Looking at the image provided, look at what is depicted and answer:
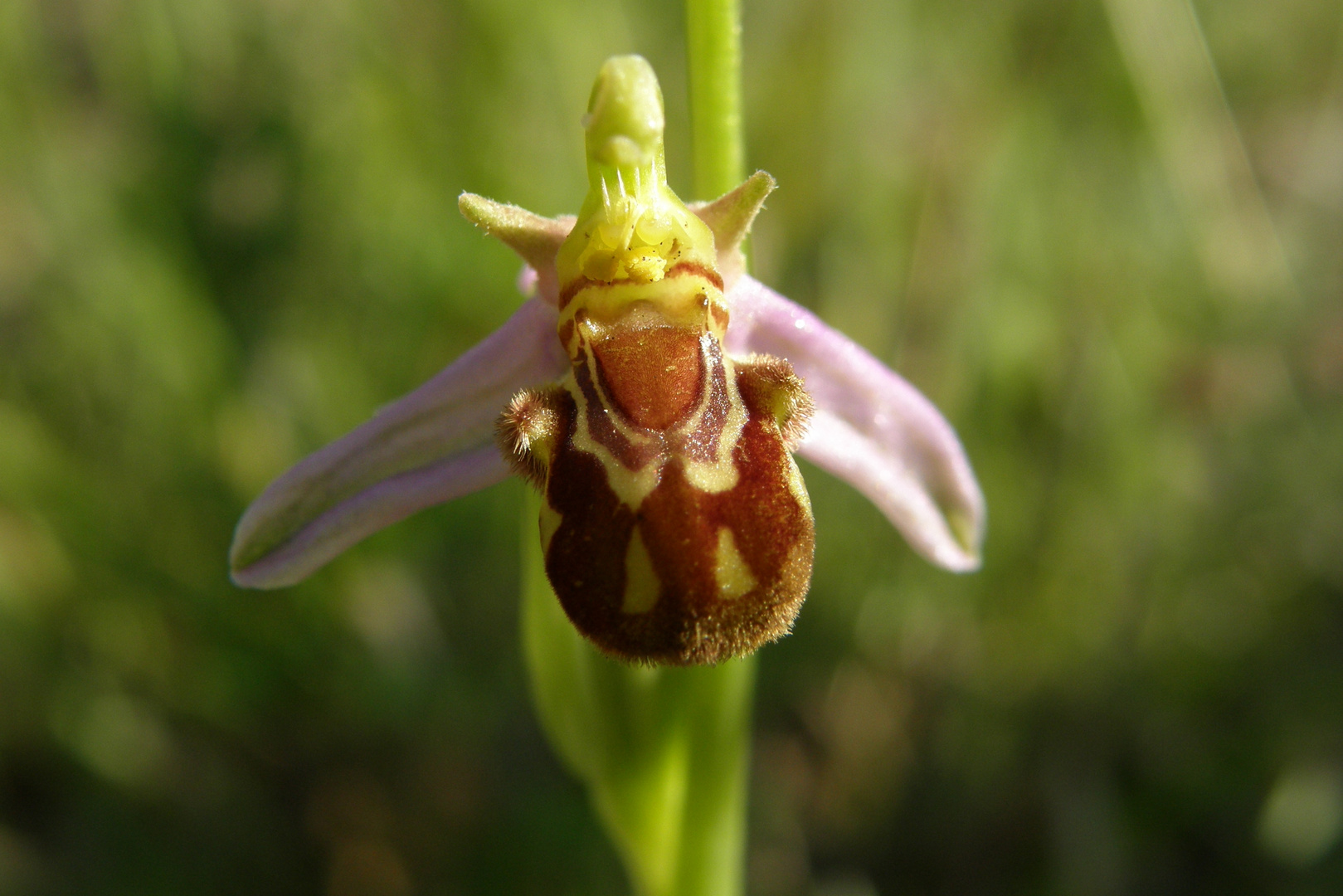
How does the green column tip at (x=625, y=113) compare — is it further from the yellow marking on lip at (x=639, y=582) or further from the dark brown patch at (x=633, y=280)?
the yellow marking on lip at (x=639, y=582)

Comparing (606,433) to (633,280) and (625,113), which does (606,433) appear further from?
(625,113)

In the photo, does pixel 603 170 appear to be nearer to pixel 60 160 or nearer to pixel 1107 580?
pixel 1107 580

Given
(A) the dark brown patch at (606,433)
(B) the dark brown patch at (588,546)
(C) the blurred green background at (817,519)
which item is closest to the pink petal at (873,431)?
(A) the dark brown patch at (606,433)

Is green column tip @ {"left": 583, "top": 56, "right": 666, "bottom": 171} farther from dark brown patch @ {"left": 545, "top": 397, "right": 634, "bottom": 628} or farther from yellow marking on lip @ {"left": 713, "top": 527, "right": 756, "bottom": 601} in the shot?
yellow marking on lip @ {"left": 713, "top": 527, "right": 756, "bottom": 601}

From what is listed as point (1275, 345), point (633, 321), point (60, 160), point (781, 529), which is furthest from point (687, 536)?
point (60, 160)

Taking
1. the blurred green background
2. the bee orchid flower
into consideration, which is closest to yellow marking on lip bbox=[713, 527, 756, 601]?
the bee orchid flower

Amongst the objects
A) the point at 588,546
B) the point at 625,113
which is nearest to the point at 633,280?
the point at 625,113
